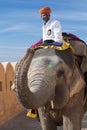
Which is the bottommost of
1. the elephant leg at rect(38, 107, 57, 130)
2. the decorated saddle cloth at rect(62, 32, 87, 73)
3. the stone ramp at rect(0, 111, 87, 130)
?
the stone ramp at rect(0, 111, 87, 130)

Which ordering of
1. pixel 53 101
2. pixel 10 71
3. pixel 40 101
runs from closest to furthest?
1. pixel 40 101
2. pixel 53 101
3. pixel 10 71

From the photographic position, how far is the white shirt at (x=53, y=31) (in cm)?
735

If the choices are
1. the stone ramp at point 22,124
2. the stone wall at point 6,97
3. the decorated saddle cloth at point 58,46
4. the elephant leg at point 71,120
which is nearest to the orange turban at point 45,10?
the decorated saddle cloth at point 58,46

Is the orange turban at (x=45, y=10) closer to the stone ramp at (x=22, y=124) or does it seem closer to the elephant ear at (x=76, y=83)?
the elephant ear at (x=76, y=83)

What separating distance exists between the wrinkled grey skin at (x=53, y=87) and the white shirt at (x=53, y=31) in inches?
8.6

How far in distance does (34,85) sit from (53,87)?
43cm

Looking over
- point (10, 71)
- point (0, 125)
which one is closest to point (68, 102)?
point (0, 125)

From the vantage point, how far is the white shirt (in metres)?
7.35

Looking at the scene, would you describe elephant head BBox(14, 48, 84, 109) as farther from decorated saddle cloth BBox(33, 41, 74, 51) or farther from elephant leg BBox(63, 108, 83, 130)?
elephant leg BBox(63, 108, 83, 130)

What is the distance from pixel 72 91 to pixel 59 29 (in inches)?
35.8

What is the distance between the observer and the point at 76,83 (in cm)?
737

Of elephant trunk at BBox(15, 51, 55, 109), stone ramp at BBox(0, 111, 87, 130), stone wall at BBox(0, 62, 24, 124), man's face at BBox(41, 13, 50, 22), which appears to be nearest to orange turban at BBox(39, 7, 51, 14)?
man's face at BBox(41, 13, 50, 22)

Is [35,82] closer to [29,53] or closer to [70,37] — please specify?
[29,53]

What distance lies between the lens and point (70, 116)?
7.52 metres
